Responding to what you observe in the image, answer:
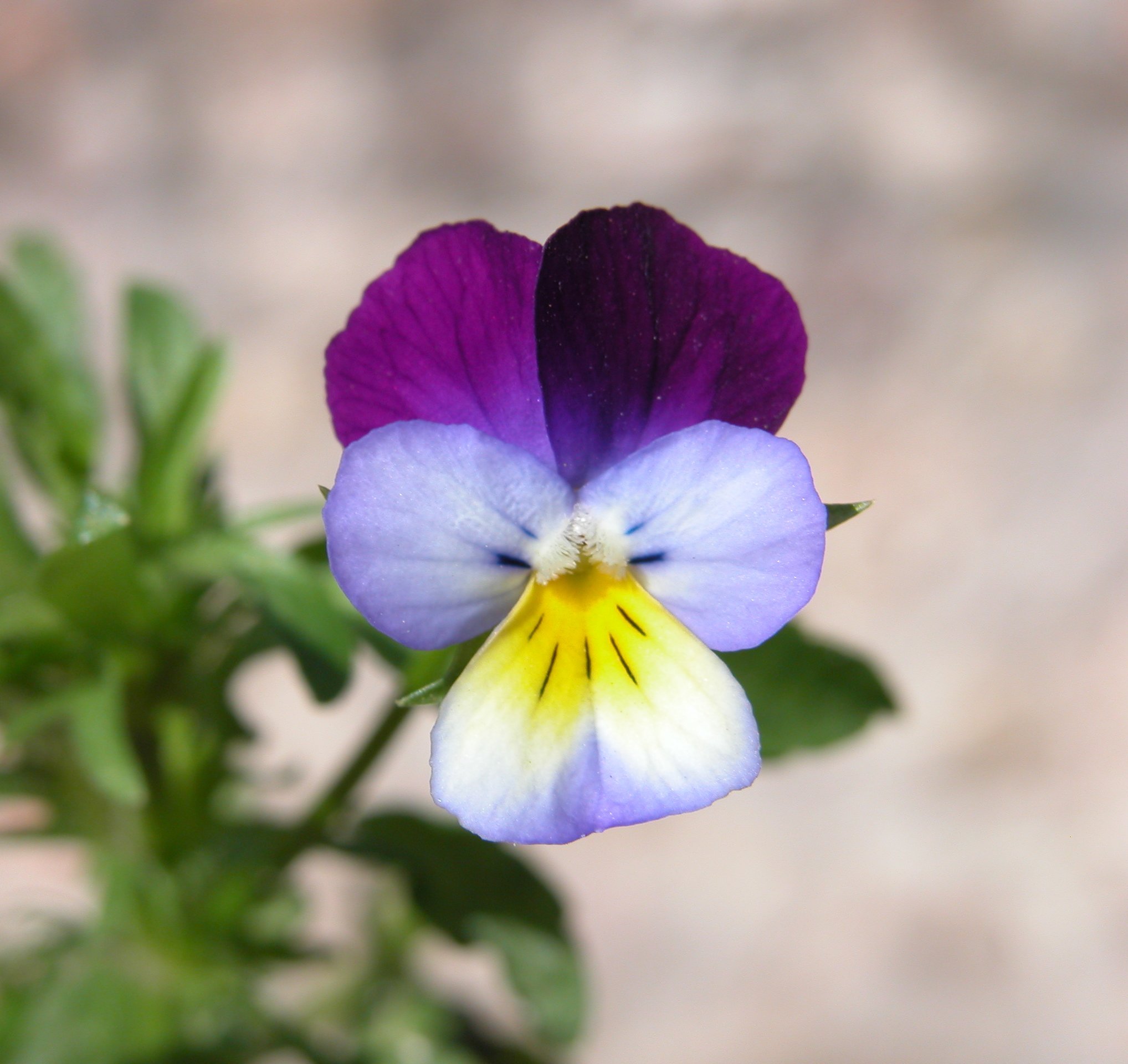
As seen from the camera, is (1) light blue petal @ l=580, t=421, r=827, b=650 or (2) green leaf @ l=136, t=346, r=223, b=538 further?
(2) green leaf @ l=136, t=346, r=223, b=538

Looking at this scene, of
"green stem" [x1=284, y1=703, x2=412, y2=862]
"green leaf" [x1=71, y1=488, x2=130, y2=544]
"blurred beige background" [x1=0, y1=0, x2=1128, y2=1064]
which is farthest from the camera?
"blurred beige background" [x1=0, y1=0, x2=1128, y2=1064]

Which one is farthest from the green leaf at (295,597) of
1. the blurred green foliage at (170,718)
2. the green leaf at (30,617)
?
the green leaf at (30,617)

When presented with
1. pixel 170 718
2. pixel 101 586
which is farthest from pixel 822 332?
pixel 101 586

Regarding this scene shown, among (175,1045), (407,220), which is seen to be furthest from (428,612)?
(407,220)

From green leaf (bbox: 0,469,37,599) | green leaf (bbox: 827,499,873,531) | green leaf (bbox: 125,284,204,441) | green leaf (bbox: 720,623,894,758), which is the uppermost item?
green leaf (bbox: 827,499,873,531)

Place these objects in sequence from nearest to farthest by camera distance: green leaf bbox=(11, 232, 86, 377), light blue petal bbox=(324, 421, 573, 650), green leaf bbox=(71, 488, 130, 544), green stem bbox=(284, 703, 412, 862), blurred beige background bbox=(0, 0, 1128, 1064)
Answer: light blue petal bbox=(324, 421, 573, 650) < green stem bbox=(284, 703, 412, 862) < green leaf bbox=(71, 488, 130, 544) < green leaf bbox=(11, 232, 86, 377) < blurred beige background bbox=(0, 0, 1128, 1064)

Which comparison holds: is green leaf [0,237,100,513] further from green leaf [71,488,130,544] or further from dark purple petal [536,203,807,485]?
dark purple petal [536,203,807,485]

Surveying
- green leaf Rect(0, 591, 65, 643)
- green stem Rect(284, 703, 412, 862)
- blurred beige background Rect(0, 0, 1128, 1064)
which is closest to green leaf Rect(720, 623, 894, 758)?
green stem Rect(284, 703, 412, 862)

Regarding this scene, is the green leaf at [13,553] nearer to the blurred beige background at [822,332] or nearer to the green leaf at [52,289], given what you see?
the green leaf at [52,289]
